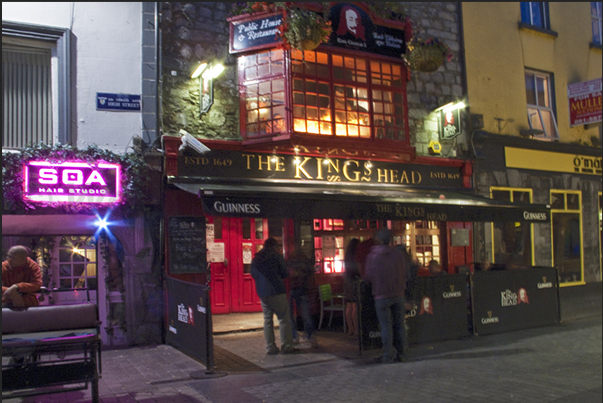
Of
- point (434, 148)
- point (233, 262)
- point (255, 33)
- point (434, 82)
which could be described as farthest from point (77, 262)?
point (434, 82)

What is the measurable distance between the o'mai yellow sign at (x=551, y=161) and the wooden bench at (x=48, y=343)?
11.5 meters

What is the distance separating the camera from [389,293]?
289 inches

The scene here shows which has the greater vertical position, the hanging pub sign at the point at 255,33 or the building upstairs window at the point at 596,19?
the building upstairs window at the point at 596,19

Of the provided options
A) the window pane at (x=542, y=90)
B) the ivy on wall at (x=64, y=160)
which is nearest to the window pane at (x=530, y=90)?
the window pane at (x=542, y=90)

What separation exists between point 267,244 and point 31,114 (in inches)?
183

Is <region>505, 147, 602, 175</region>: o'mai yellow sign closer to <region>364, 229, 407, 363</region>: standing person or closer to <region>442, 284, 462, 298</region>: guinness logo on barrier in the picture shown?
<region>442, 284, 462, 298</region>: guinness logo on barrier

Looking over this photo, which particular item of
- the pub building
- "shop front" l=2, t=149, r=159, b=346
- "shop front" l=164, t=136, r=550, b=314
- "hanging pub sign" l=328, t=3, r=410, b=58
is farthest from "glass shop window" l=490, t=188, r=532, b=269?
"shop front" l=2, t=149, r=159, b=346

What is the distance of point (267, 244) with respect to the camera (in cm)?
790

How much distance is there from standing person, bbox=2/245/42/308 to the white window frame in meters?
2.82

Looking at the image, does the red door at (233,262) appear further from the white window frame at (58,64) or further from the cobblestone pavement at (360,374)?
the white window frame at (58,64)

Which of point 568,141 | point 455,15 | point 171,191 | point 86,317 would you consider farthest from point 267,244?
point 568,141

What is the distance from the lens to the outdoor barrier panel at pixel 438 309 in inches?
325

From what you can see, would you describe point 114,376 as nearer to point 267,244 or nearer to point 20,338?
point 20,338

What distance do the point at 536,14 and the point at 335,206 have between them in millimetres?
10880
